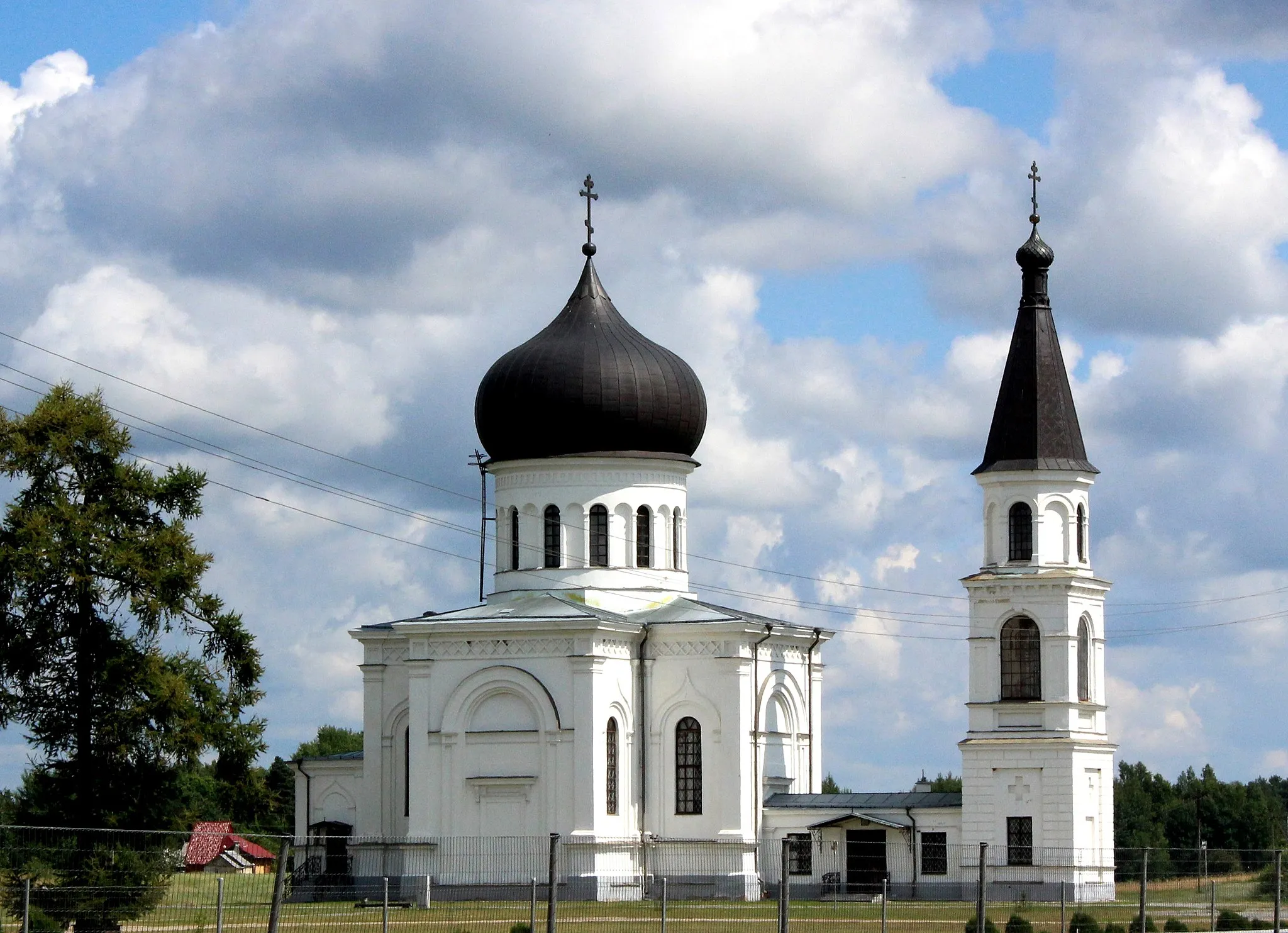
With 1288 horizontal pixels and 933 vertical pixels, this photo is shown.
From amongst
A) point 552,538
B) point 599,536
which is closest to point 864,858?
point 599,536

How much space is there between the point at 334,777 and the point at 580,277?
12454 millimetres

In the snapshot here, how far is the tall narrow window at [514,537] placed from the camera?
170ft

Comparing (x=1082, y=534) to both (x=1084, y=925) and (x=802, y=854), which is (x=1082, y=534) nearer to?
(x=802, y=854)

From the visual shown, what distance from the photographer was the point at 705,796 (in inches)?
1898

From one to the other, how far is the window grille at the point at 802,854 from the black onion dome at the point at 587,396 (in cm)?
914

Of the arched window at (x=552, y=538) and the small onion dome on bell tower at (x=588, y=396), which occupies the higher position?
the small onion dome on bell tower at (x=588, y=396)

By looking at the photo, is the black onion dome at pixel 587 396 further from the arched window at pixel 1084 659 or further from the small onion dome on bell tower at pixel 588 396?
the arched window at pixel 1084 659

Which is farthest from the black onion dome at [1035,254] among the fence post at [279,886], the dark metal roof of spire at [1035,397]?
the fence post at [279,886]

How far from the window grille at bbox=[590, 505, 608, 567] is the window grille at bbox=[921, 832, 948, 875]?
9.48m

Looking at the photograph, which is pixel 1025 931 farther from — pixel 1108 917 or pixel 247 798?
pixel 247 798

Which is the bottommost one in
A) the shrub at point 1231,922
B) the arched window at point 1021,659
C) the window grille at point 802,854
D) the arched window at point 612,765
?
the shrub at point 1231,922

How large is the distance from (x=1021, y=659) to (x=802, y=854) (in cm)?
593

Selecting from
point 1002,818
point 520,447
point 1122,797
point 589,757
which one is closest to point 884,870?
point 1002,818

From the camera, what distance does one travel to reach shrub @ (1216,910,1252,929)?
35.3 m
